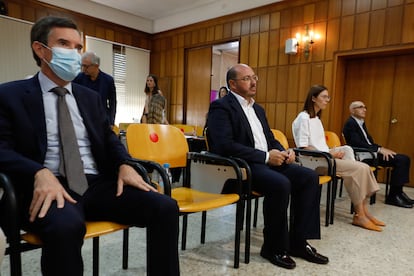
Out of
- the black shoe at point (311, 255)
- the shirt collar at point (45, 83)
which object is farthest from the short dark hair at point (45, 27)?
the black shoe at point (311, 255)

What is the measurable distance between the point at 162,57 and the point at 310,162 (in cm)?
576

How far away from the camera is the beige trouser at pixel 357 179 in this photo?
2.61m

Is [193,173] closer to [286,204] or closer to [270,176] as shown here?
[270,176]

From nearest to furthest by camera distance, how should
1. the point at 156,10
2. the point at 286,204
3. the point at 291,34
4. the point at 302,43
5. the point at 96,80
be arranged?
the point at 286,204
the point at 96,80
the point at 302,43
the point at 291,34
the point at 156,10

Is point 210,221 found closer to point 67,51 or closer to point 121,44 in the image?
point 67,51

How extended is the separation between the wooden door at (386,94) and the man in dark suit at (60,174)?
4644 mm

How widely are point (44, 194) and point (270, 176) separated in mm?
1268

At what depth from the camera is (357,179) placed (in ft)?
8.59

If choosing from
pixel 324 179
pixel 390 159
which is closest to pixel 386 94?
pixel 390 159

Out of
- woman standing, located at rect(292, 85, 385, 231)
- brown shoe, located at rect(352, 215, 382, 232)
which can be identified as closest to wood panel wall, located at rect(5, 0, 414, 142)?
woman standing, located at rect(292, 85, 385, 231)

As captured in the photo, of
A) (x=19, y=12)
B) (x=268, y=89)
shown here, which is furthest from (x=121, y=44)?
(x=268, y=89)

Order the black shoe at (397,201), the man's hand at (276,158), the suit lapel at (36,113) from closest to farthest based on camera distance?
the suit lapel at (36,113), the man's hand at (276,158), the black shoe at (397,201)

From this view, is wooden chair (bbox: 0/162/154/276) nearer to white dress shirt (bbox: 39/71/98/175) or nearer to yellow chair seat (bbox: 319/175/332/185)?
white dress shirt (bbox: 39/71/98/175)

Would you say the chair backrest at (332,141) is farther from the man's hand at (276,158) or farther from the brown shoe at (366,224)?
the man's hand at (276,158)
